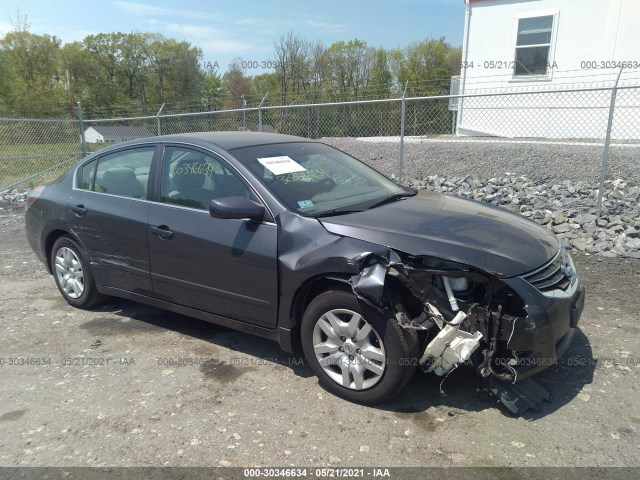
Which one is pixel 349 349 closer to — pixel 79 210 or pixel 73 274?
pixel 79 210

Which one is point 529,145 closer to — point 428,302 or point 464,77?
point 464,77

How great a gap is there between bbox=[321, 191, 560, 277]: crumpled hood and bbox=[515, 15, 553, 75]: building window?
1174 centimetres

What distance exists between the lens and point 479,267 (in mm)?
2908

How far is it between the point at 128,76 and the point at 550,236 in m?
52.1

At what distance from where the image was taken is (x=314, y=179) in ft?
12.8

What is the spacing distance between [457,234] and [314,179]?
124cm

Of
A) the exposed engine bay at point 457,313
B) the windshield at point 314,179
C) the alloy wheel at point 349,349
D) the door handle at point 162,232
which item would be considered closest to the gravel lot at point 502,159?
the windshield at point 314,179

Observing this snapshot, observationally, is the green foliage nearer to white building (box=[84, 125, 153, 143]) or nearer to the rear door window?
white building (box=[84, 125, 153, 143])

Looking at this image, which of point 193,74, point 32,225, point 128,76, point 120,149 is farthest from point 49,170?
point 128,76

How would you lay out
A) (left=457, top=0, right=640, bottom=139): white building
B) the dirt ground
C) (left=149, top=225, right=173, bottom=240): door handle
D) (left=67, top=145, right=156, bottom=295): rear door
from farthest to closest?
(left=457, top=0, right=640, bottom=139): white building < (left=67, top=145, right=156, bottom=295): rear door < (left=149, top=225, right=173, bottom=240): door handle < the dirt ground

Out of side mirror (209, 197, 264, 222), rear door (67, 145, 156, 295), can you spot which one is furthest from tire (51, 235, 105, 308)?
side mirror (209, 197, 264, 222)

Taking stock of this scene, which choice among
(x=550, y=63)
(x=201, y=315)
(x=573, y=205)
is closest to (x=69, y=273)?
(x=201, y=315)

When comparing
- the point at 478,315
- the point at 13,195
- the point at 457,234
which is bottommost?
the point at 13,195

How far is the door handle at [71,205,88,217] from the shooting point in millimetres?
4581
